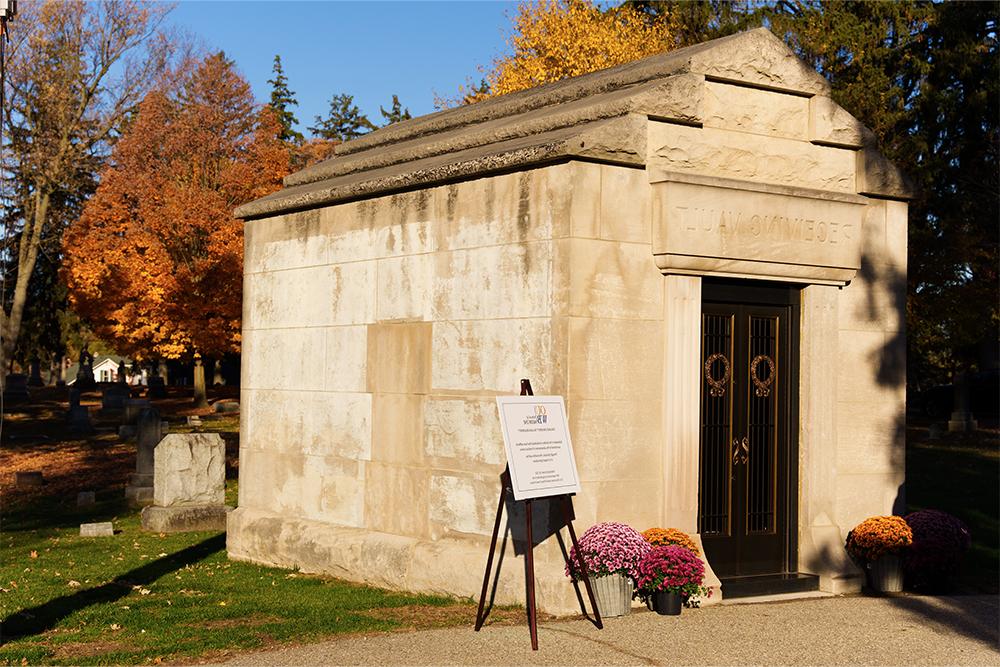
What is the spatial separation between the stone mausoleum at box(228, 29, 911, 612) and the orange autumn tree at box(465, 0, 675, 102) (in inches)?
737

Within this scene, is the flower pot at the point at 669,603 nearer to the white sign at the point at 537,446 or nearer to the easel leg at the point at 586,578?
the easel leg at the point at 586,578

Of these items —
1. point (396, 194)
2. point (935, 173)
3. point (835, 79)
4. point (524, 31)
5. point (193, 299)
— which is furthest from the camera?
point (193, 299)

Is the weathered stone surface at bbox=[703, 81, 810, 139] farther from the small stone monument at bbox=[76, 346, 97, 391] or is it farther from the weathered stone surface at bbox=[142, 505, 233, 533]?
the small stone monument at bbox=[76, 346, 97, 391]

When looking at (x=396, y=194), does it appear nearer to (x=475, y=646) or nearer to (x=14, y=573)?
(x=475, y=646)

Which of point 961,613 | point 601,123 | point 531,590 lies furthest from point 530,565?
point 961,613

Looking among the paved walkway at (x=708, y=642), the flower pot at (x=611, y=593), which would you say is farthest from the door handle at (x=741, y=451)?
the flower pot at (x=611, y=593)

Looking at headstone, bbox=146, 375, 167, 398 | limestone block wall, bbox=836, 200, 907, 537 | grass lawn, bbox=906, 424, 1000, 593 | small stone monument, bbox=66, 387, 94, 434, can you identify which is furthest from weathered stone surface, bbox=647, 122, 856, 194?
headstone, bbox=146, 375, 167, 398

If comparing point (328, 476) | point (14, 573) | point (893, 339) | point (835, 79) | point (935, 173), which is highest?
point (835, 79)

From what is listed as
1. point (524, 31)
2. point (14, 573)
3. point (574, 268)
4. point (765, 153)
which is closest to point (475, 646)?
point (574, 268)

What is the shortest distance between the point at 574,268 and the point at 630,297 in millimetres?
583

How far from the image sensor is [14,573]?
12305 mm

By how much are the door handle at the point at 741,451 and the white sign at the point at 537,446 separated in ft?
7.50

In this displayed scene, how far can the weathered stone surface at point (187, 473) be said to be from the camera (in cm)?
1583

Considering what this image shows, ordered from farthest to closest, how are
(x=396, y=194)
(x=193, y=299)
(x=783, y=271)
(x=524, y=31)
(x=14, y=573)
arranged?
(x=193, y=299)
(x=524, y=31)
(x=14, y=573)
(x=396, y=194)
(x=783, y=271)
